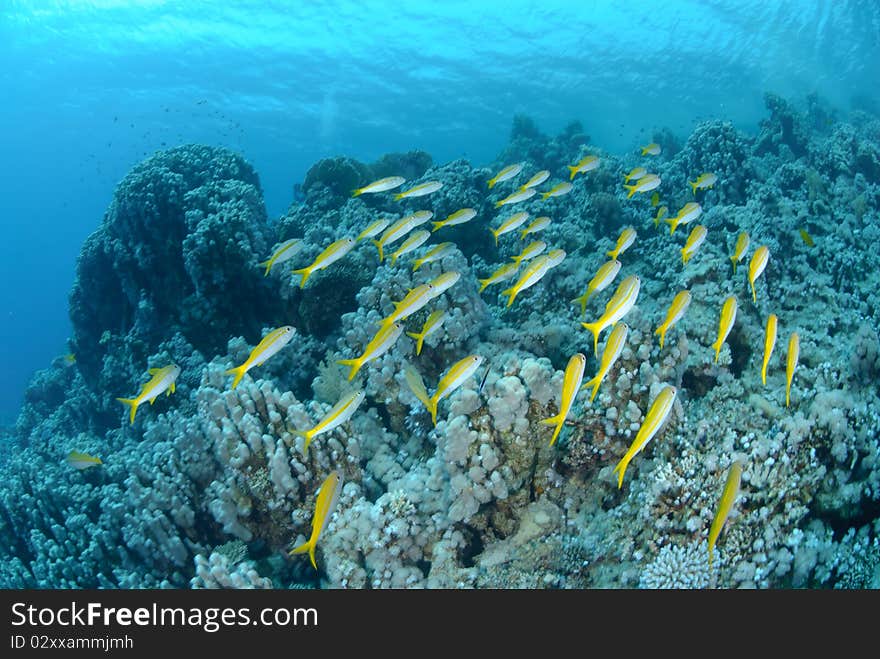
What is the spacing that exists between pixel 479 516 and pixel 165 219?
9861mm

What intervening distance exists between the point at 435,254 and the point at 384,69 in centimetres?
3701

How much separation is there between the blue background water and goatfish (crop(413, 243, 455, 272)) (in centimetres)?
2564

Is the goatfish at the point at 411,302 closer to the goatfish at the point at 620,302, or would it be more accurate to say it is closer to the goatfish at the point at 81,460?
the goatfish at the point at 620,302

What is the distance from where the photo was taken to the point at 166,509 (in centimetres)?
509

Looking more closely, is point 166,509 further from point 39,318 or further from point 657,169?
point 39,318

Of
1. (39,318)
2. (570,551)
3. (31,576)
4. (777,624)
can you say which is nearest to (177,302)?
(31,576)

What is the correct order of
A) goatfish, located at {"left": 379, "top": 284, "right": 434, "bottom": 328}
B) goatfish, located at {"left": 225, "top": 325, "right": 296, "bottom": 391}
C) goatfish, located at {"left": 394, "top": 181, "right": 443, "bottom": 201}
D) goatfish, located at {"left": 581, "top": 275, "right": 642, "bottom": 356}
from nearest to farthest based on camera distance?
1. goatfish, located at {"left": 581, "top": 275, "right": 642, "bottom": 356}
2. goatfish, located at {"left": 225, "top": 325, "right": 296, "bottom": 391}
3. goatfish, located at {"left": 379, "top": 284, "right": 434, "bottom": 328}
4. goatfish, located at {"left": 394, "top": 181, "right": 443, "bottom": 201}

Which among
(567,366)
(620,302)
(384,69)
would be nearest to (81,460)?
(567,366)

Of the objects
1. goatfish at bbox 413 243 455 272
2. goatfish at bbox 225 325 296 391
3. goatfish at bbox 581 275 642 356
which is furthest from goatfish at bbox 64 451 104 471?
goatfish at bbox 581 275 642 356

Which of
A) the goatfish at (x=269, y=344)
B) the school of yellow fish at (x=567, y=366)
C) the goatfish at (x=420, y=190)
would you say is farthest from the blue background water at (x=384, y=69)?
the goatfish at (x=269, y=344)

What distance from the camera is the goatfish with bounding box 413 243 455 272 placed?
237 inches

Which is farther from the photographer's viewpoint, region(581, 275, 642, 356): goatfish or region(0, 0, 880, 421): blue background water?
region(0, 0, 880, 421): blue background water

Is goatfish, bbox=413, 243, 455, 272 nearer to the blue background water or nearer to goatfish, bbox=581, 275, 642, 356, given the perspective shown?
goatfish, bbox=581, 275, 642, 356

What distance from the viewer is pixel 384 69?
37.7 metres
